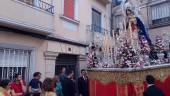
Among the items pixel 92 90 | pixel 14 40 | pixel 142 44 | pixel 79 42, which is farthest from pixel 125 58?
pixel 79 42

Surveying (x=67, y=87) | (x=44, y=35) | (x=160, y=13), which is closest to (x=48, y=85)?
(x=67, y=87)

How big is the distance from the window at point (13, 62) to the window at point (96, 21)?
16.7 ft

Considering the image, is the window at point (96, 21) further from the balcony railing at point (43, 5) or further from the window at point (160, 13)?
the balcony railing at point (43, 5)

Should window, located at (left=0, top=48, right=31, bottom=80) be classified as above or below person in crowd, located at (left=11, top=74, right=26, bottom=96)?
above

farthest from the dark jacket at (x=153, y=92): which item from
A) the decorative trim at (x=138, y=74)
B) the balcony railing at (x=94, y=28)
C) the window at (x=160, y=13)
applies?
the window at (x=160, y=13)

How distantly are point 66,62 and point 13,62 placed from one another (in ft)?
11.1

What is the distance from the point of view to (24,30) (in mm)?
8211

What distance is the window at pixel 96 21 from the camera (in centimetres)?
1323

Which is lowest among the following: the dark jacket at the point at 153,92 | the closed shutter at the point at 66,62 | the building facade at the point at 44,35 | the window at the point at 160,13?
the dark jacket at the point at 153,92

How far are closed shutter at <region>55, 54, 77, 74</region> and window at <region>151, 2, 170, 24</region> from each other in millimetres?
6135

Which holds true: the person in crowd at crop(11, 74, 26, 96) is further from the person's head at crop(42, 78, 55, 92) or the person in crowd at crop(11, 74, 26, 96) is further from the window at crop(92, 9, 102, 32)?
the window at crop(92, 9, 102, 32)

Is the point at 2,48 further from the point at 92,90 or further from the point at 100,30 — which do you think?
the point at 100,30

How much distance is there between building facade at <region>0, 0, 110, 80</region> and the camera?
7.64 metres

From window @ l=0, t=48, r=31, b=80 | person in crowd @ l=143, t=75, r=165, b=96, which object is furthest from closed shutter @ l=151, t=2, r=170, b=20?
person in crowd @ l=143, t=75, r=165, b=96
